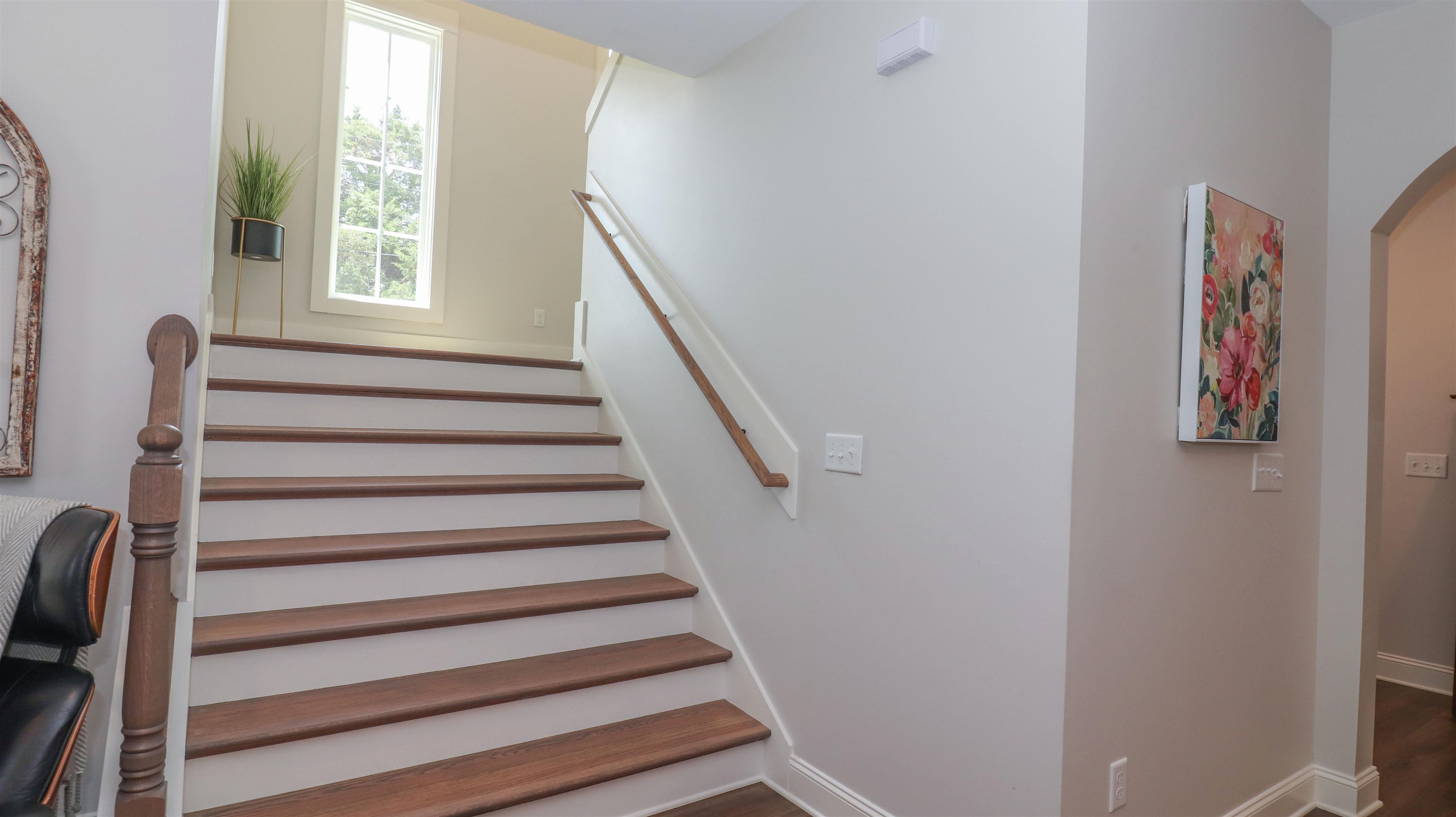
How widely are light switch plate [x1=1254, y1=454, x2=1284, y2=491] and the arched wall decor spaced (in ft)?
10.1

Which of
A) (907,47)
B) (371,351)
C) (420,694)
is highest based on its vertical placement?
(907,47)

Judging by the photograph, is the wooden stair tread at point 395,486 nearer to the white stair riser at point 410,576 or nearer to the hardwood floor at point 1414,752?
the white stair riser at point 410,576

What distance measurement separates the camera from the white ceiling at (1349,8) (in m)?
2.30

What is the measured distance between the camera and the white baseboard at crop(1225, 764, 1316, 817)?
2.20 m

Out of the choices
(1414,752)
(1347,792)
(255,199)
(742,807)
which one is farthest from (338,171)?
(1414,752)

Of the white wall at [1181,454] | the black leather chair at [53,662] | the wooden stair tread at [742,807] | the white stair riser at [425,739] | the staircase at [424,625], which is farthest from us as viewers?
the wooden stair tread at [742,807]

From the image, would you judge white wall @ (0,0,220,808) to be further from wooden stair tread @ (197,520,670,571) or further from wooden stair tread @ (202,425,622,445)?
wooden stair tread @ (202,425,622,445)

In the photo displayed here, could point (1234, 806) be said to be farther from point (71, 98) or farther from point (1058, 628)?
point (71, 98)

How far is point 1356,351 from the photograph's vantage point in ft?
7.84

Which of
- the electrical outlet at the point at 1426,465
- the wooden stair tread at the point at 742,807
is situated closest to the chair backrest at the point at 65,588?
the wooden stair tread at the point at 742,807

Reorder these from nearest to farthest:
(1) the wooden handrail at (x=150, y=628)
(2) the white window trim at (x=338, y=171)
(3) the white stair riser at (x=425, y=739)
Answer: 1. (1) the wooden handrail at (x=150, y=628)
2. (3) the white stair riser at (x=425, y=739)
3. (2) the white window trim at (x=338, y=171)

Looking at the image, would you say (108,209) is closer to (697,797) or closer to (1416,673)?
(697,797)

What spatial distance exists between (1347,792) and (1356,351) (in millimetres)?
1334

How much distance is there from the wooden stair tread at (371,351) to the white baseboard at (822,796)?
2098 mm
